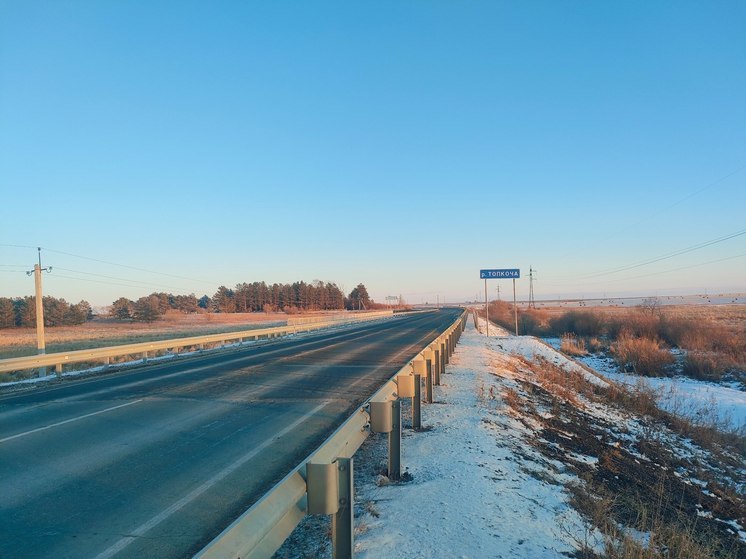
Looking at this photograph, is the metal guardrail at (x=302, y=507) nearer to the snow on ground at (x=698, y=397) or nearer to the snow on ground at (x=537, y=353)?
the snow on ground at (x=698, y=397)

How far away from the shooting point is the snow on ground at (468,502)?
158 inches

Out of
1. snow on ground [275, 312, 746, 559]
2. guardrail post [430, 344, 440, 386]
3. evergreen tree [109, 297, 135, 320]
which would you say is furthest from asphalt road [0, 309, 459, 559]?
evergreen tree [109, 297, 135, 320]

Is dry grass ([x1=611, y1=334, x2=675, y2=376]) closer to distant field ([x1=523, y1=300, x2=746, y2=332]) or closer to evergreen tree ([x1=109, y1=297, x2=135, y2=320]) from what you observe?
distant field ([x1=523, y1=300, x2=746, y2=332])

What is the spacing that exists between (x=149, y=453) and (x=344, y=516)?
4.37 meters

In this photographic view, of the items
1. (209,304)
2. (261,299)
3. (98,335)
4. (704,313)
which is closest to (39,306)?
(98,335)

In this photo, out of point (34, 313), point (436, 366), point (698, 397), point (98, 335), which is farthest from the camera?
point (34, 313)

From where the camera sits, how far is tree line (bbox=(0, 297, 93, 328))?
76.6 meters

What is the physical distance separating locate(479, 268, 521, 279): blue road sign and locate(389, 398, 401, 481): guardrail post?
26984 millimetres

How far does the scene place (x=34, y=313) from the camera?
78875mm

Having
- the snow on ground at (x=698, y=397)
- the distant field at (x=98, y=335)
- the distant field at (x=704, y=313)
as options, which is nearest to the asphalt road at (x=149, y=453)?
the snow on ground at (x=698, y=397)

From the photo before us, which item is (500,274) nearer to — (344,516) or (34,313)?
(344,516)

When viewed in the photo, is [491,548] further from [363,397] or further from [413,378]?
[363,397]

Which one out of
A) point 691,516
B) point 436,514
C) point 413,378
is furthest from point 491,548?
point 691,516

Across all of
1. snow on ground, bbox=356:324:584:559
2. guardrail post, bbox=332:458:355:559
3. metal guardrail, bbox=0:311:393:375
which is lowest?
snow on ground, bbox=356:324:584:559
